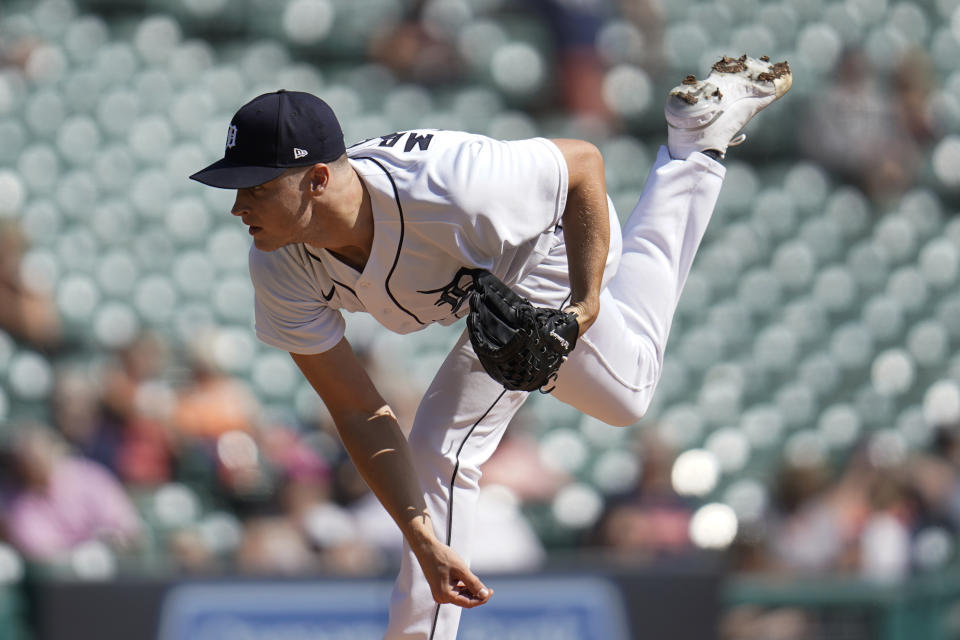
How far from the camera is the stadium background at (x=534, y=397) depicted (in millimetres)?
6156

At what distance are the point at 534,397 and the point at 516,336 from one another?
4786 millimetres

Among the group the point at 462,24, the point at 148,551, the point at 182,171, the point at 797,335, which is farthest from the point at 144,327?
the point at 797,335

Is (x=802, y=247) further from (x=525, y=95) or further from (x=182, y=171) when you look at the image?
(x=182, y=171)

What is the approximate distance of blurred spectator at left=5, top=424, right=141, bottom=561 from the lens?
5703 mm

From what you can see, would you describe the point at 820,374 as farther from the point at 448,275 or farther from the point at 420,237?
the point at 420,237

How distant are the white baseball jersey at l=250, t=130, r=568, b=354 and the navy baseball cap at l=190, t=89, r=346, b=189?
0.21 m

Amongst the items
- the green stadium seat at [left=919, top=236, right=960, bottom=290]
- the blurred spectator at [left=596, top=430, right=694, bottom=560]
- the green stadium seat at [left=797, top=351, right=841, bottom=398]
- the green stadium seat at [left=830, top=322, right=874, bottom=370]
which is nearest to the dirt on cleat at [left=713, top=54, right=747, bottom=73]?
the blurred spectator at [left=596, top=430, right=694, bottom=560]

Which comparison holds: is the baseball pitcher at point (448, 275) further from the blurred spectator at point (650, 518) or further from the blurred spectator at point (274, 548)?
the blurred spectator at point (650, 518)

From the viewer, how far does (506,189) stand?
10.3 ft

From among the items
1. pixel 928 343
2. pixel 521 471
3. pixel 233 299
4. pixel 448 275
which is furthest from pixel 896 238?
pixel 448 275

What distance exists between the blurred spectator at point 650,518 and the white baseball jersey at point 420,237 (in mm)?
3169

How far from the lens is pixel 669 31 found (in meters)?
9.43

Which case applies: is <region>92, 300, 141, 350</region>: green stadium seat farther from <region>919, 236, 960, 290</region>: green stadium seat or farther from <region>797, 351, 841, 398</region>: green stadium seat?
<region>919, 236, 960, 290</region>: green stadium seat

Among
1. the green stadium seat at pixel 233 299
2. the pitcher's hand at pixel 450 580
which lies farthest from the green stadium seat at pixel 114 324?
the pitcher's hand at pixel 450 580
